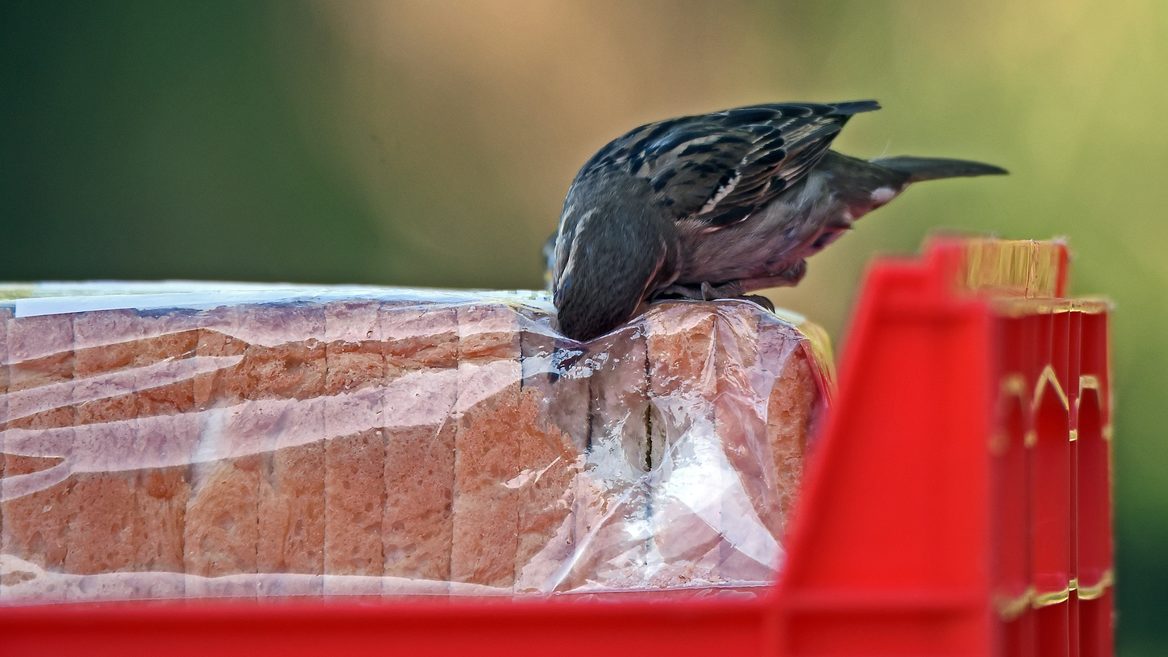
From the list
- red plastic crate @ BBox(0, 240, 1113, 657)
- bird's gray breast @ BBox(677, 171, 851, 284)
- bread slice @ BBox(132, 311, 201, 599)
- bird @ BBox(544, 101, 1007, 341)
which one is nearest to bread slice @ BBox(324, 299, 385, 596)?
bread slice @ BBox(132, 311, 201, 599)

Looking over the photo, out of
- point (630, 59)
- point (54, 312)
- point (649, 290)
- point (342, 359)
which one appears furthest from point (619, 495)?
point (630, 59)

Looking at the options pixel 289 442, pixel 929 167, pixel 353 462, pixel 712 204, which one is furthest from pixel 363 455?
pixel 929 167

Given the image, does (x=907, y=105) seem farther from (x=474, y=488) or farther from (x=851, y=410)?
(x=851, y=410)

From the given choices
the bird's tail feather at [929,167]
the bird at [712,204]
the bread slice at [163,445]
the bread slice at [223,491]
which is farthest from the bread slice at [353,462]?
the bird's tail feather at [929,167]

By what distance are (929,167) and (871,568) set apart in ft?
9.67

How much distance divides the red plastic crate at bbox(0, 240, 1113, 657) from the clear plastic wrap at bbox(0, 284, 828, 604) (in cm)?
66

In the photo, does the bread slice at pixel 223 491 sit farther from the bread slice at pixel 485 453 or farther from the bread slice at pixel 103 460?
Result: the bread slice at pixel 485 453

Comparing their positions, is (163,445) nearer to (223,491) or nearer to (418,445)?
(223,491)

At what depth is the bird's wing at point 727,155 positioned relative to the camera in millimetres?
3256

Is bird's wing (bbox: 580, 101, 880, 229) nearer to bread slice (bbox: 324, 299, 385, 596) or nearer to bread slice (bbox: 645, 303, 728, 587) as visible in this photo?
bread slice (bbox: 645, 303, 728, 587)

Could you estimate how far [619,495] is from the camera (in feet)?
7.11

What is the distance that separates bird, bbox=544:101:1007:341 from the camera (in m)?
2.79

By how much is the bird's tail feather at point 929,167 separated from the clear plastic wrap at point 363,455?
1937 millimetres

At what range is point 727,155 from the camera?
3400 mm
